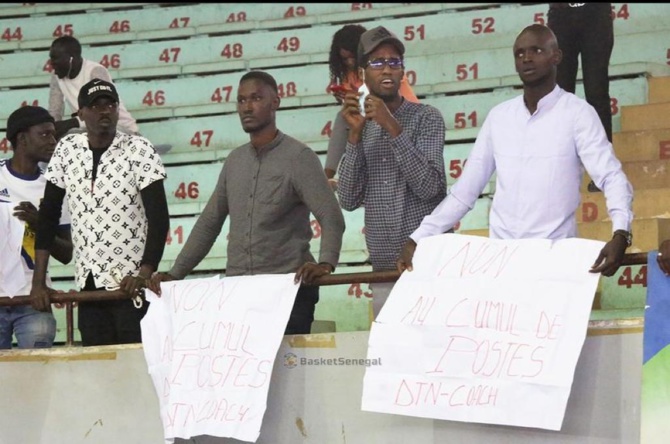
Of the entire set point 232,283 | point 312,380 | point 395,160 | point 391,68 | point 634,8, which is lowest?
point 312,380

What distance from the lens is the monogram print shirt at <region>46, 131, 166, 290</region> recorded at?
17.0 feet

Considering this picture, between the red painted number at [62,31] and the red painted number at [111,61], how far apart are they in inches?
22.7

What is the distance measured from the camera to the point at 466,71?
861 cm

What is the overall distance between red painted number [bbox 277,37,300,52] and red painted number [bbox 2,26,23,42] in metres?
2.34

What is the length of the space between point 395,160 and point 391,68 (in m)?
0.34

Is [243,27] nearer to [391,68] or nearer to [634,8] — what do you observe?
[634,8]

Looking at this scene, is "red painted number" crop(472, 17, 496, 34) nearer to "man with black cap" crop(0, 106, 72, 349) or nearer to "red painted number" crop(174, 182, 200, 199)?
"red painted number" crop(174, 182, 200, 199)

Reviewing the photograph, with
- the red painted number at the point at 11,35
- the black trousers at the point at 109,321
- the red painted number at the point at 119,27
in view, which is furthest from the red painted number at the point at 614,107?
the red painted number at the point at 11,35

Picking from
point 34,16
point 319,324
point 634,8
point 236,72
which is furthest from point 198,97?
point 319,324

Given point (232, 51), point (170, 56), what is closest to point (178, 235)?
point (232, 51)

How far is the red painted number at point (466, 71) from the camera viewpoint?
855 cm

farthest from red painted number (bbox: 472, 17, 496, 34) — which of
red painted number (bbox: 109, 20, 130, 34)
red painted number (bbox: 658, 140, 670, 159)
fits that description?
red painted number (bbox: 109, 20, 130, 34)

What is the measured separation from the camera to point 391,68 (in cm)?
484

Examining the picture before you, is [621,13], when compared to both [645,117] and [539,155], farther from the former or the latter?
[539,155]
